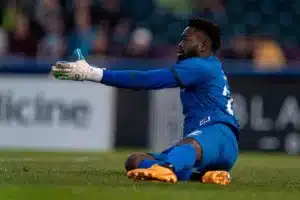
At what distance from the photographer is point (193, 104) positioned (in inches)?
329

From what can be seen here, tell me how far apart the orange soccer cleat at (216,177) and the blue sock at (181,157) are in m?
0.28

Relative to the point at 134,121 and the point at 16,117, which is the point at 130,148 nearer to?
the point at 134,121

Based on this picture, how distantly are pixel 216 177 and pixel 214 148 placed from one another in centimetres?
24

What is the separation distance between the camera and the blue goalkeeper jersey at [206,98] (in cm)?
816

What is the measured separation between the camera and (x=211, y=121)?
821cm

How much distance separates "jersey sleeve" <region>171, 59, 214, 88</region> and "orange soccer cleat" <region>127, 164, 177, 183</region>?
80 centimetres

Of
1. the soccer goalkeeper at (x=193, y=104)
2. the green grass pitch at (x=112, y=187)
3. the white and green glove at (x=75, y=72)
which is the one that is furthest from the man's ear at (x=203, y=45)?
the green grass pitch at (x=112, y=187)

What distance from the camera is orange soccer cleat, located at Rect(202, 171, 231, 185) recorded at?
7949 millimetres

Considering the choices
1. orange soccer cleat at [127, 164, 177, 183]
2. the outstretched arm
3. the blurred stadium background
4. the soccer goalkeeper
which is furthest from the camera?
the blurred stadium background

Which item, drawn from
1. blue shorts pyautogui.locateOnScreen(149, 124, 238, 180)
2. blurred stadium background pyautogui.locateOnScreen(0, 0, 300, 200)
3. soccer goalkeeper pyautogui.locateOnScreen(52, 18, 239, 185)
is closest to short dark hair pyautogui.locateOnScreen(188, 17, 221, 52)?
soccer goalkeeper pyautogui.locateOnScreen(52, 18, 239, 185)

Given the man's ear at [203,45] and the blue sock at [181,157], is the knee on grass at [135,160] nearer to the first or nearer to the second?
the blue sock at [181,157]

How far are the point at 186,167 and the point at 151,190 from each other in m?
1.04

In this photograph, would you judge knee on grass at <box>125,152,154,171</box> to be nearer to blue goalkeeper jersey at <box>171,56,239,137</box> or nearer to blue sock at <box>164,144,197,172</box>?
blue sock at <box>164,144,197,172</box>

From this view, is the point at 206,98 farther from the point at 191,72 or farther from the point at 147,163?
the point at 147,163
